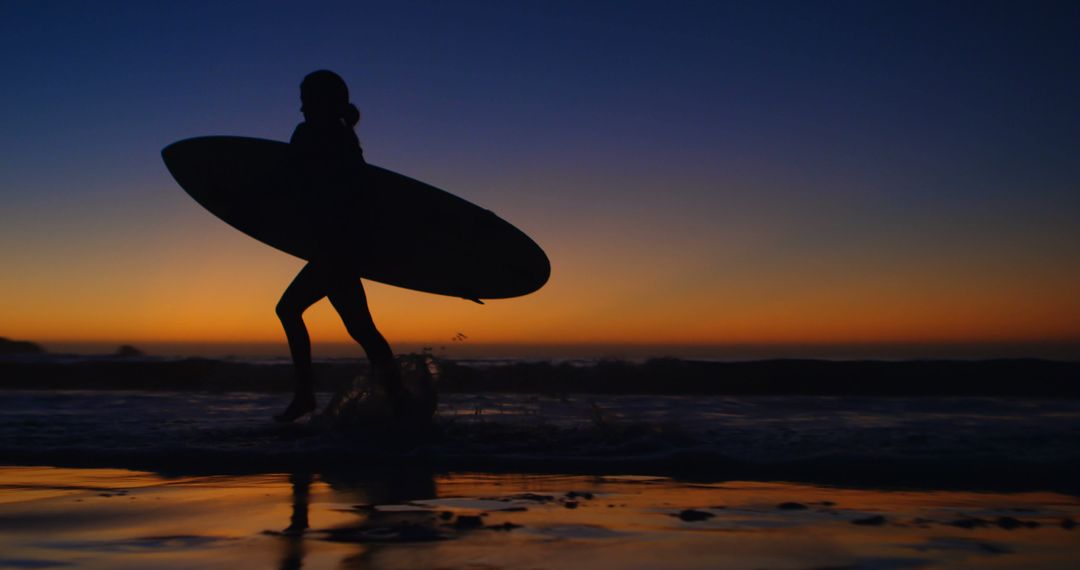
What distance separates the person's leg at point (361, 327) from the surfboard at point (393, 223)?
390 mm

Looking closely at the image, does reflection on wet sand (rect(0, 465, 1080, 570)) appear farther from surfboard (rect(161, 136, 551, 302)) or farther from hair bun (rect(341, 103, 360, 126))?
surfboard (rect(161, 136, 551, 302))

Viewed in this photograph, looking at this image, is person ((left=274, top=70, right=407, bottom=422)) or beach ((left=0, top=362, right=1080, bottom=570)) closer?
beach ((left=0, top=362, right=1080, bottom=570))

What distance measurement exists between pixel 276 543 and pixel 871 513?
1.93m

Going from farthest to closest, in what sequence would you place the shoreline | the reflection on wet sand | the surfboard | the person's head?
the shoreline, the surfboard, the person's head, the reflection on wet sand

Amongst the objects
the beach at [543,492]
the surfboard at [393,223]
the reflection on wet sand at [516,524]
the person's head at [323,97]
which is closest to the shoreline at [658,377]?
the surfboard at [393,223]

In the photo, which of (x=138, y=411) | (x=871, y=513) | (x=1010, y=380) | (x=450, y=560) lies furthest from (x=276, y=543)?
(x=1010, y=380)

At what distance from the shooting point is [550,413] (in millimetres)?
6578

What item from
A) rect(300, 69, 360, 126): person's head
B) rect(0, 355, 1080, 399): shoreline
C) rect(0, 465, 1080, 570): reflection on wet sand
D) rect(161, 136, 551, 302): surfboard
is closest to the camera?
rect(0, 465, 1080, 570): reflection on wet sand

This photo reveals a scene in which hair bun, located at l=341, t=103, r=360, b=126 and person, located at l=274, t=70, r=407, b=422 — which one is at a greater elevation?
hair bun, located at l=341, t=103, r=360, b=126

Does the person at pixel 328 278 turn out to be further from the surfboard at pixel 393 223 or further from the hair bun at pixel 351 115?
the surfboard at pixel 393 223

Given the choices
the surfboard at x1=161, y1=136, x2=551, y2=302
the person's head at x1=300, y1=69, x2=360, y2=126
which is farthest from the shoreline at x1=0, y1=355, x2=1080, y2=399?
the person's head at x1=300, y1=69, x2=360, y2=126

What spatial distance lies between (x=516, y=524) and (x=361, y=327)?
271 centimetres

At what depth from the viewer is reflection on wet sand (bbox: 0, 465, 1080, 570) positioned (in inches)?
89.9

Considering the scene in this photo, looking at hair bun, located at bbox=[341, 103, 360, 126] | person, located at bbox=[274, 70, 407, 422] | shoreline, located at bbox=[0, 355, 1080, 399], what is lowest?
shoreline, located at bbox=[0, 355, 1080, 399]
